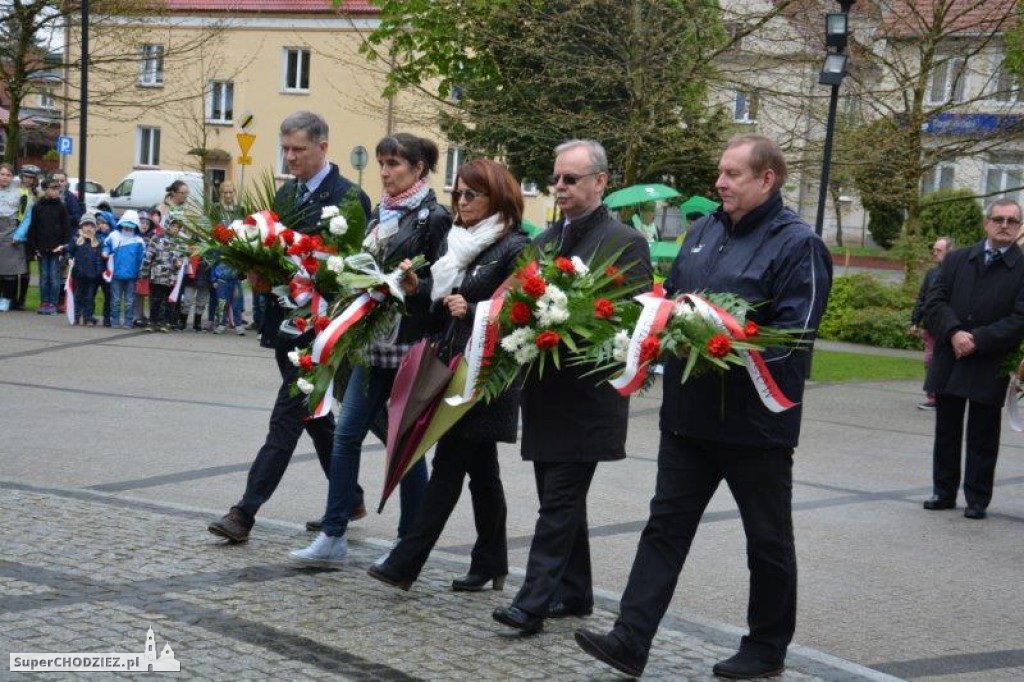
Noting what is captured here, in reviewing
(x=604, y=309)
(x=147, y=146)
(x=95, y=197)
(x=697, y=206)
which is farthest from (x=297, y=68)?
(x=604, y=309)

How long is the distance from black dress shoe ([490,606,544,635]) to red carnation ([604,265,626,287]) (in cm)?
137

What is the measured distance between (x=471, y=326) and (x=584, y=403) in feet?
2.10

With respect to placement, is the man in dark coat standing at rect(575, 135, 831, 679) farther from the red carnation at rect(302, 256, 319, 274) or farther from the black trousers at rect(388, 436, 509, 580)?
the red carnation at rect(302, 256, 319, 274)

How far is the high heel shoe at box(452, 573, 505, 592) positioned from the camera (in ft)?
22.1

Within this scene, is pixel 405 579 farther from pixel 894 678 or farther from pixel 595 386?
pixel 894 678

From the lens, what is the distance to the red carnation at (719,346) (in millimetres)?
5188

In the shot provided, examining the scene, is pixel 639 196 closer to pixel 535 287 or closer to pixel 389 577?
pixel 389 577

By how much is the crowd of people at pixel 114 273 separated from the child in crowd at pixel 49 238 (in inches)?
0.5

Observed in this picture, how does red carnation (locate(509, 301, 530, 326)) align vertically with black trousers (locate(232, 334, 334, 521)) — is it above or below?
above

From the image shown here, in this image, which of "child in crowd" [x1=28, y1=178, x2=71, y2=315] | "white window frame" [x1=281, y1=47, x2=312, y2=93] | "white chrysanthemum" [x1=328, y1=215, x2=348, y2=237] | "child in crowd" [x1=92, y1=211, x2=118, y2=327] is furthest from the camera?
"white window frame" [x1=281, y1=47, x2=312, y2=93]

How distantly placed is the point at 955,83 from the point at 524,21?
28.1 ft

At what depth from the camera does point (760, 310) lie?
5582 millimetres

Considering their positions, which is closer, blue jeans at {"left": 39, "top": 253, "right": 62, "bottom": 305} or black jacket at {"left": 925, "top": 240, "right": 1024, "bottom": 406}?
black jacket at {"left": 925, "top": 240, "right": 1024, "bottom": 406}

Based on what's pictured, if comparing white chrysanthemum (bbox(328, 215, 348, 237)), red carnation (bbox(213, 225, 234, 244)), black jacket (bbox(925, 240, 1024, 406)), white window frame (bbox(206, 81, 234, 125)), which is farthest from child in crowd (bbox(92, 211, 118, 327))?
white window frame (bbox(206, 81, 234, 125))
